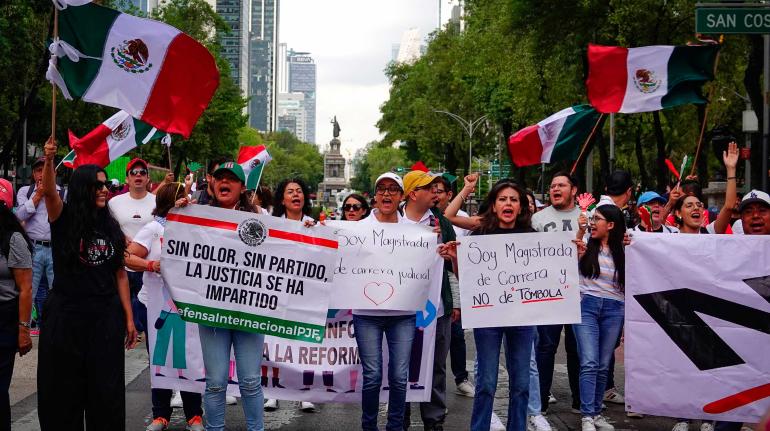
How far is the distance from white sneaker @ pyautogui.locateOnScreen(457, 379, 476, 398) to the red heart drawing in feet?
8.83

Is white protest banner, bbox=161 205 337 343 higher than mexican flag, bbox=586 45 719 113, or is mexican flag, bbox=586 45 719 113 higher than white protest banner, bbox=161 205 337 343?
mexican flag, bbox=586 45 719 113

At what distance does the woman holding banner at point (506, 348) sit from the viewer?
7.00m

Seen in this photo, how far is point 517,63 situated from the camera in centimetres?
3216

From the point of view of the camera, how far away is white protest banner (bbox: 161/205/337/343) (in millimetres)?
6770

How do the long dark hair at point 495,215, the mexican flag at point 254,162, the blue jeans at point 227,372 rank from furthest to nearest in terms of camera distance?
the mexican flag at point 254,162 < the long dark hair at point 495,215 < the blue jeans at point 227,372

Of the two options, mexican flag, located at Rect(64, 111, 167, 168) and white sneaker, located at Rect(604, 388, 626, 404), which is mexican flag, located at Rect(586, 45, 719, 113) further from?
mexican flag, located at Rect(64, 111, 167, 168)

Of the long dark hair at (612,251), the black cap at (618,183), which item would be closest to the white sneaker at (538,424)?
the long dark hair at (612,251)

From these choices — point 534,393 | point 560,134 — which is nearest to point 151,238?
point 534,393

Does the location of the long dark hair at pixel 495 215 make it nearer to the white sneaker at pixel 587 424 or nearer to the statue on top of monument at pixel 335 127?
the white sneaker at pixel 587 424

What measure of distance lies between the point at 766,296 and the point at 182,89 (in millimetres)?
4558

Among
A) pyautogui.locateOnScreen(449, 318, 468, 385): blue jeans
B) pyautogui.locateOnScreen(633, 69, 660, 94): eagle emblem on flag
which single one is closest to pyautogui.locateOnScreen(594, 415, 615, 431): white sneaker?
pyautogui.locateOnScreen(449, 318, 468, 385): blue jeans

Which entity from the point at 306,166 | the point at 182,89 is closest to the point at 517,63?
the point at 182,89

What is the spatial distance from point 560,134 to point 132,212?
15.9 feet

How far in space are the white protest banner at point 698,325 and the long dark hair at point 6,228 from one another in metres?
4.12
